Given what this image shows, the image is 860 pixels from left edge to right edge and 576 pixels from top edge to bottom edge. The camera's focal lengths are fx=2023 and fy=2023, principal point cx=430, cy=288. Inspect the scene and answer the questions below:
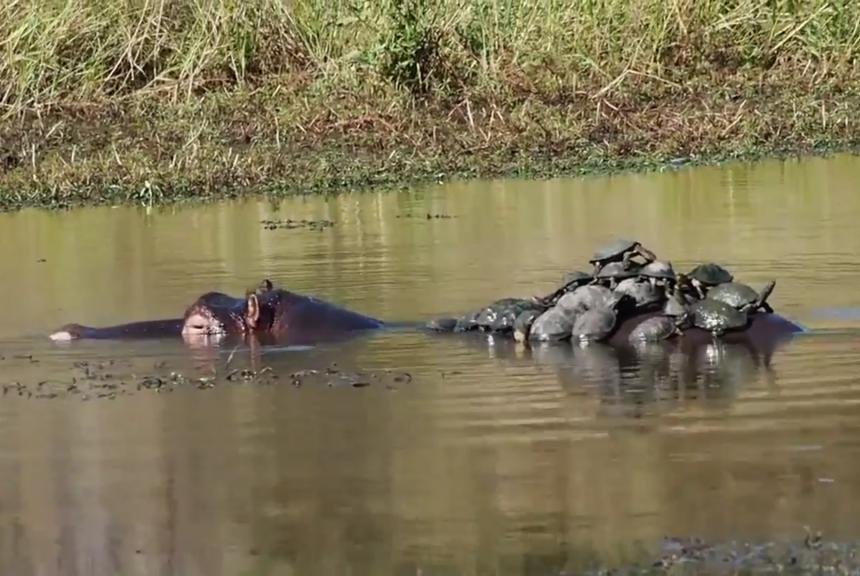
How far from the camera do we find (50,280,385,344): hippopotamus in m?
9.08

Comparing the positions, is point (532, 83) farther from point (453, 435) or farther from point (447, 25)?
point (453, 435)

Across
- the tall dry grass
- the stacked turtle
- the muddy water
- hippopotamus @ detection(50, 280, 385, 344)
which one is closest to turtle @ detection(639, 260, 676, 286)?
the stacked turtle

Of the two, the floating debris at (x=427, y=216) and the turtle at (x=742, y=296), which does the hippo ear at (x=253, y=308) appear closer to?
the turtle at (x=742, y=296)

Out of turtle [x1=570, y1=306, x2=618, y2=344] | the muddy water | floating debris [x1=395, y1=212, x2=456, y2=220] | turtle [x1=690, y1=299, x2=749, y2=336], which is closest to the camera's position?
the muddy water

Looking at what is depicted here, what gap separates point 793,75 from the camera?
1952 cm

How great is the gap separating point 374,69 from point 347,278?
8.28 m

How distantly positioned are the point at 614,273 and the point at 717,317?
1.69ft

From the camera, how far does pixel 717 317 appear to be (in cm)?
845

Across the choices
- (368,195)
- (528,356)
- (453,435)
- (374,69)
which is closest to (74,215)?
(368,195)

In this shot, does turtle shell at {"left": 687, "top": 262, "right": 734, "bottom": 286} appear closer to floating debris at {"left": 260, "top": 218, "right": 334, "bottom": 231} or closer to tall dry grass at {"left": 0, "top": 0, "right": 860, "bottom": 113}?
floating debris at {"left": 260, "top": 218, "right": 334, "bottom": 231}

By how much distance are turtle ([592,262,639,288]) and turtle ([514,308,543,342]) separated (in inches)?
12.5

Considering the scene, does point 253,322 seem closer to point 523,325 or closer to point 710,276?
point 523,325

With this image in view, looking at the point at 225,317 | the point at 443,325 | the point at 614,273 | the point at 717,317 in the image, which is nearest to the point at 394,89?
the point at 225,317

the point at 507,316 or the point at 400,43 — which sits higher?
the point at 400,43
